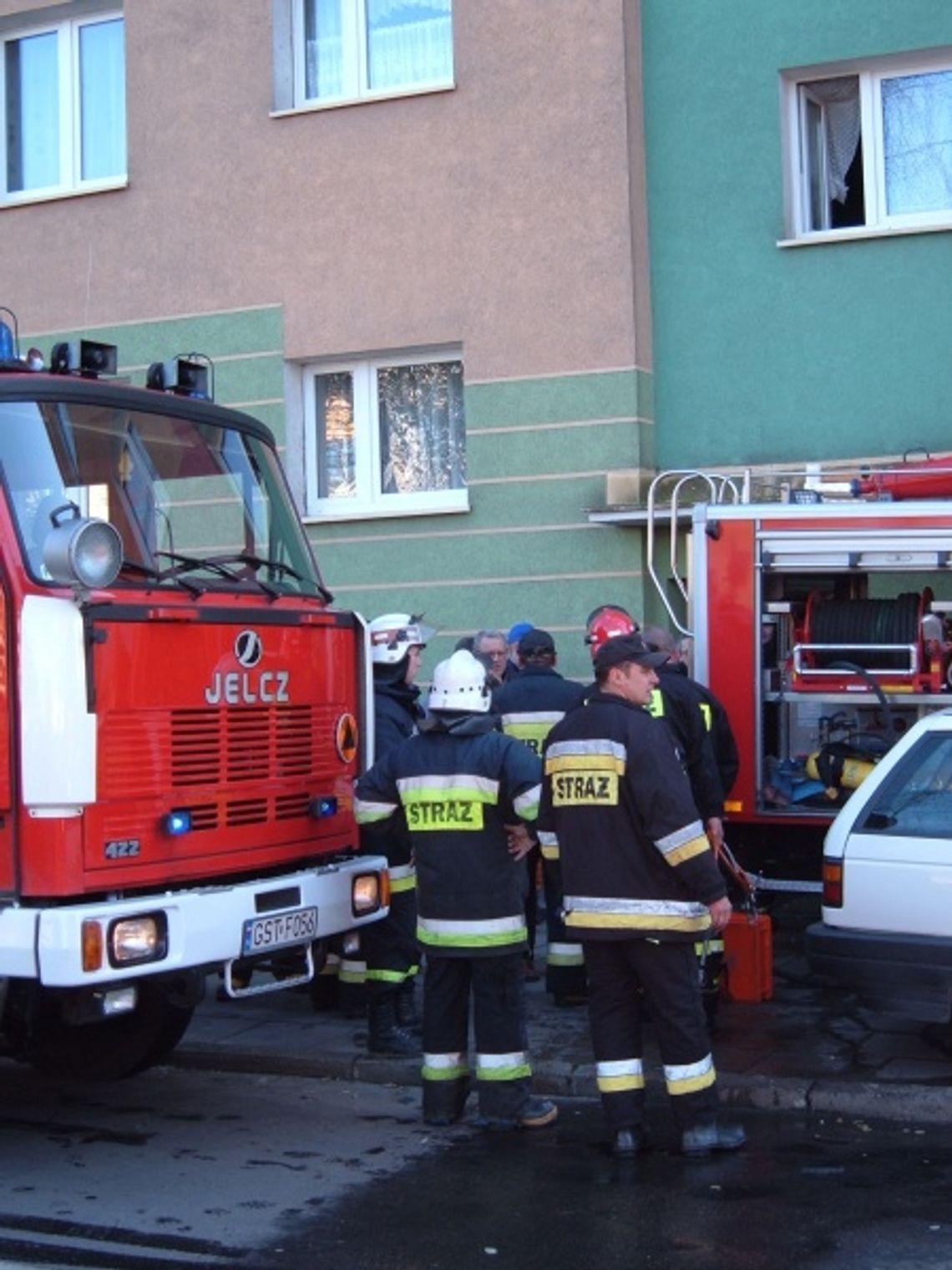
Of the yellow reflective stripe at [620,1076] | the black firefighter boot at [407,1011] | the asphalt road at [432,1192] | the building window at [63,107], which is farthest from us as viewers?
the building window at [63,107]

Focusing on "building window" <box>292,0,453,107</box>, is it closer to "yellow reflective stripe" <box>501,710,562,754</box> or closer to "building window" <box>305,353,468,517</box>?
"building window" <box>305,353,468,517</box>

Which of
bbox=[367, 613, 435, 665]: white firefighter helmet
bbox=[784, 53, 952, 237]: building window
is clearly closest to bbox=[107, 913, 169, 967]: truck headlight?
bbox=[367, 613, 435, 665]: white firefighter helmet

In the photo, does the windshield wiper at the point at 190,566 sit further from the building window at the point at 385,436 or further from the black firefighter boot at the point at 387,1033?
the building window at the point at 385,436

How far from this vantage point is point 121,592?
22.3ft

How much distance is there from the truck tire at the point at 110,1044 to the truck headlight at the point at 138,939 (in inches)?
65.8

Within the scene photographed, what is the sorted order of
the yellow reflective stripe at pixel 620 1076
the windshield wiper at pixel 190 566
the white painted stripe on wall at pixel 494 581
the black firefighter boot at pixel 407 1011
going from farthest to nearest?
1. the white painted stripe on wall at pixel 494 581
2. the black firefighter boot at pixel 407 1011
3. the windshield wiper at pixel 190 566
4. the yellow reflective stripe at pixel 620 1076

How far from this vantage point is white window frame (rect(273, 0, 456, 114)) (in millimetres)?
13305

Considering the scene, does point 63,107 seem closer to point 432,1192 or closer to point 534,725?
point 534,725

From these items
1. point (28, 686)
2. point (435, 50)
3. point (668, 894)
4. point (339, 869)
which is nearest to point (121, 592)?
point (28, 686)

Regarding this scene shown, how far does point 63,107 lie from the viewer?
14391mm

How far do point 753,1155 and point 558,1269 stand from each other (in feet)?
4.75

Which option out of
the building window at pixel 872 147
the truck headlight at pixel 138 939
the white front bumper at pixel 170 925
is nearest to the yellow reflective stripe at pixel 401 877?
the white front bumper at pixel 170 925

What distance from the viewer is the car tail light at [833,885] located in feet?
25.3

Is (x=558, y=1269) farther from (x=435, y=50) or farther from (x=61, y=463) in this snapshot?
(x=435, y=50)
